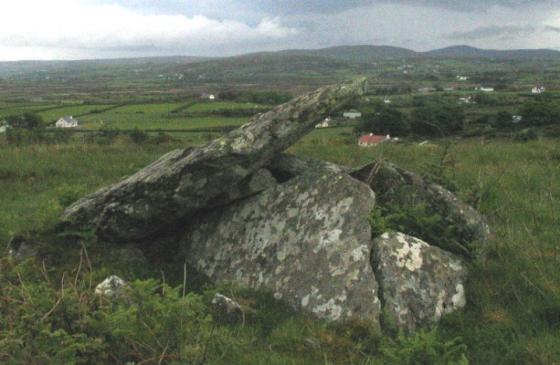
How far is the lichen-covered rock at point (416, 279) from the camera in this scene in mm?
6566

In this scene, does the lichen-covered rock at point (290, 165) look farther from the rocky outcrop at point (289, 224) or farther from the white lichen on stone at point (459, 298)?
the white lichen on stone at point (459, 298)

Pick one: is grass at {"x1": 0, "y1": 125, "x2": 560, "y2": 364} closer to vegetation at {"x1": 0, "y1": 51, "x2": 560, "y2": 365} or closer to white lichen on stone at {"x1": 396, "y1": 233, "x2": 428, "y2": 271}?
vegetation at {"x1": 0, "y1": 51, "x2": 560, "y2": 365}

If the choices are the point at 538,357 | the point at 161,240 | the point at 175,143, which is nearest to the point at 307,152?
the point at 175,143

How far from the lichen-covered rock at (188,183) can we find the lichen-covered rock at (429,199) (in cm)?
148

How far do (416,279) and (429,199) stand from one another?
2.04 metres

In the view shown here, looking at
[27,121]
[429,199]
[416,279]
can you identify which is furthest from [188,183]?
[27,121]

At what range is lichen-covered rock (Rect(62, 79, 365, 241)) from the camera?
26.7ft

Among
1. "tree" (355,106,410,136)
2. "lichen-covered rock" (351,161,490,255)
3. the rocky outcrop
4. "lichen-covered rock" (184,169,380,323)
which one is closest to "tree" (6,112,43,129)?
"tree" (355,106,410,136)

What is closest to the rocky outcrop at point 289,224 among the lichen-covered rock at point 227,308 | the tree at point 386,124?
the lichen-covered rock at point 227,308

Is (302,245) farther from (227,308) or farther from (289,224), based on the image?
(227,308)

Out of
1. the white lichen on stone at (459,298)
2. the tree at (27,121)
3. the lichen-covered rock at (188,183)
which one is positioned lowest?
the tree at (27,121)

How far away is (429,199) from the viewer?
28.1 ft

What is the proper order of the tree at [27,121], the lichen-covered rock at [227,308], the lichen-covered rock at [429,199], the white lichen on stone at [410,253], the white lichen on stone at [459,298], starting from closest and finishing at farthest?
the lichen-covered rock at [227,308], the white lichen on stone at [459,298], the white lichen on stone at [410,253], the lichen-covered rock at [429,199], the tree at [27,121]

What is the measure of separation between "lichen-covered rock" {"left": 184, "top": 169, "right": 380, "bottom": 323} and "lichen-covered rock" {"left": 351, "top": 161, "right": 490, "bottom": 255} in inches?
30.2
